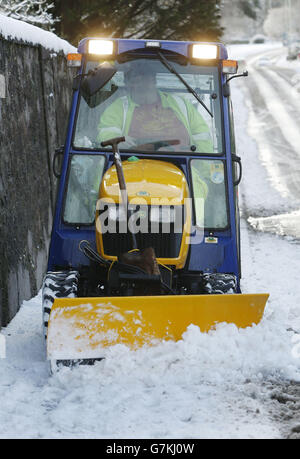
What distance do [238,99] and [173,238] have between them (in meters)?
25.2

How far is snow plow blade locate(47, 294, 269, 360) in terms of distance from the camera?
14.7ft

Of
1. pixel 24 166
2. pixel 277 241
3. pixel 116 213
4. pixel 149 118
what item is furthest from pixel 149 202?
pixel 277 241

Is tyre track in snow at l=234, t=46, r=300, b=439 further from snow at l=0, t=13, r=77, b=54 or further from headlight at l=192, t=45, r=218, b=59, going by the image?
snow at l=0, t=13, r=77, b=54

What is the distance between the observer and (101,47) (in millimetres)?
5434

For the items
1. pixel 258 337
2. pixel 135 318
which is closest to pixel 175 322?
pixel 135 318

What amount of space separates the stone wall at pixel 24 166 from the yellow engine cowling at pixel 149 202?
40.7 inches

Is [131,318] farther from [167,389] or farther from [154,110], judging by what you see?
[154,110]

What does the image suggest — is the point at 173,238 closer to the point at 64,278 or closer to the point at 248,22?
the point at 64,278

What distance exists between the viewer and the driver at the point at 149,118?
545cm

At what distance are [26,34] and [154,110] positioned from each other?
2.01m

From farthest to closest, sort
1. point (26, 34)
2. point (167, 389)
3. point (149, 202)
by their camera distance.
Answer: point (26, 34) < point (149, 202) < point (167, 389)

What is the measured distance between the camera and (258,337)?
467cm

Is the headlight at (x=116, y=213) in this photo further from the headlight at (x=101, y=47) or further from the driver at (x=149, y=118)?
the headlight at (x=101, y=47)

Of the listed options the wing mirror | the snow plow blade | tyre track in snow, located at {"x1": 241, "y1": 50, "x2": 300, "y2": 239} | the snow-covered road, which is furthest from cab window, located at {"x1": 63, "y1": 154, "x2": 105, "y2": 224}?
tyre track in snow, located at {"x1": 241, "y1": 50, "x2": 300, "y2": 239}
